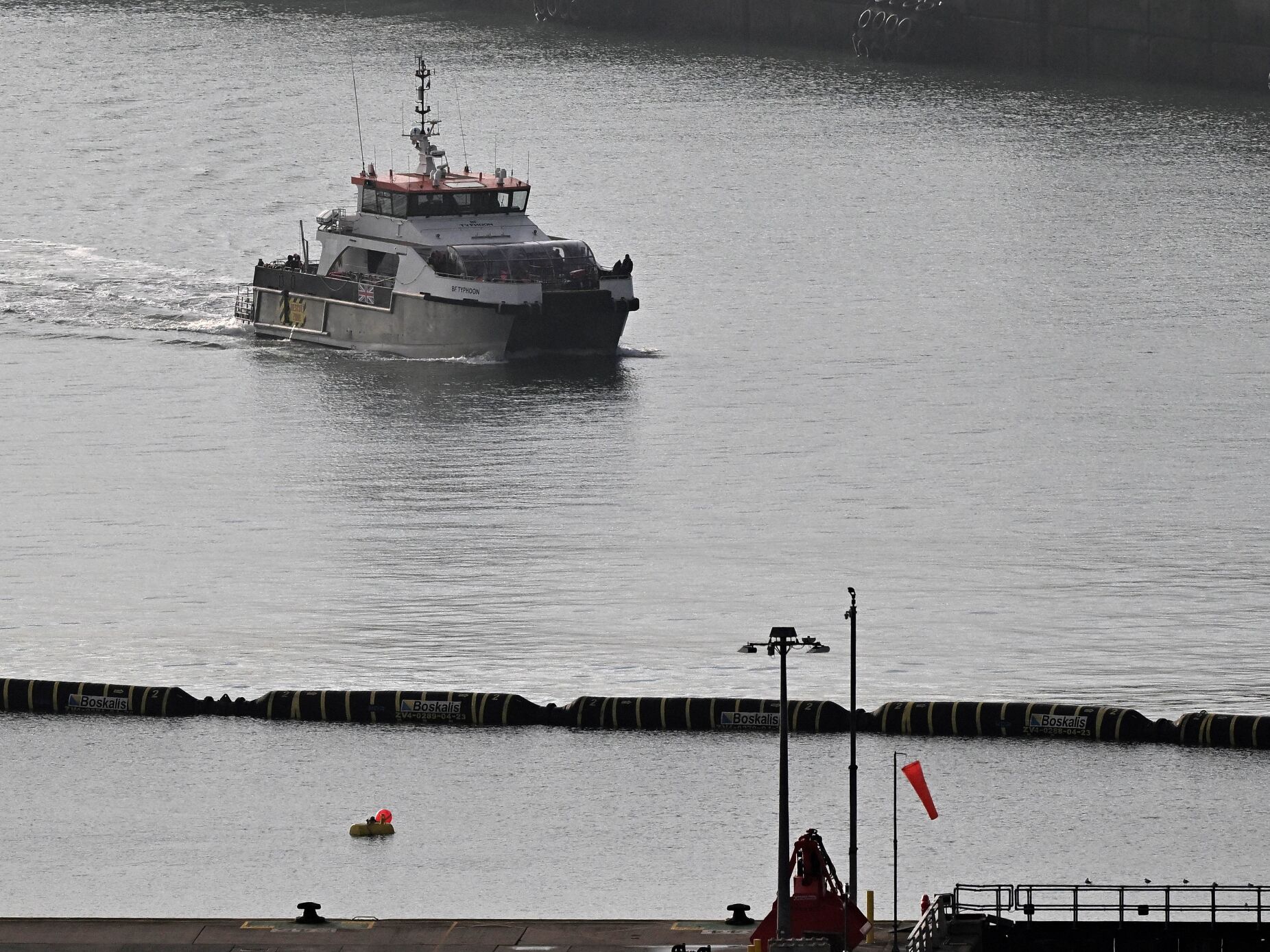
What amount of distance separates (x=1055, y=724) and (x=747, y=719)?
6808 mm

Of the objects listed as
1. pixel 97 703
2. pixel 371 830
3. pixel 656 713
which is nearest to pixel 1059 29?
pixel 656 713

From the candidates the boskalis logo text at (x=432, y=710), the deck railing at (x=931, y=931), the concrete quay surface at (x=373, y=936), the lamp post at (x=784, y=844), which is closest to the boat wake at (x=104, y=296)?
the boskalis logo text at (x=432, y=710)

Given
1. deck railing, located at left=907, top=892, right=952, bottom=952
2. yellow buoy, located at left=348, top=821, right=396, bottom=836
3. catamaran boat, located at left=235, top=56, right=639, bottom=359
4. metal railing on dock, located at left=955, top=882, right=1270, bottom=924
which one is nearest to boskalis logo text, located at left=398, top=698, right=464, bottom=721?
yellow buoy, located at left=348, top=821, right=396, bottom=836

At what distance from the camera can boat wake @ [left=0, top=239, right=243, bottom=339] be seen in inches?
3856

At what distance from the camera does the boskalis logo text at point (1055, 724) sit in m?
53.8

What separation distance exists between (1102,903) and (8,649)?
1136 inches

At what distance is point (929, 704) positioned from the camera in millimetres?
54125

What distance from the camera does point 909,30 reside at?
152m

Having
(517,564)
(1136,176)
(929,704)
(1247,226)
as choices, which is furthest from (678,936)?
(1136,176)

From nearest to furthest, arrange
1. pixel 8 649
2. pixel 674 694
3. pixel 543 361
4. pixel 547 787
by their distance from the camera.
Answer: pixel 547 787
pixel 674 694
pixel 8 649
pixel 543 361

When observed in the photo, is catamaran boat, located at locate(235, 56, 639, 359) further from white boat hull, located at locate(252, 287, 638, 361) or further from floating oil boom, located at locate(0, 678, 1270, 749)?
floating oil boom, located at locate(0, 678, 1270, 749)

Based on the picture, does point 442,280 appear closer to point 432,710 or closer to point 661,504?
point 661,504

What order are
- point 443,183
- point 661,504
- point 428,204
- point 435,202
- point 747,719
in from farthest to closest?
point 443,183, point 435,202, point 428,204, point 661,504, point 747,719

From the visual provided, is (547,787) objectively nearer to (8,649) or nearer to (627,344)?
(8,649)
